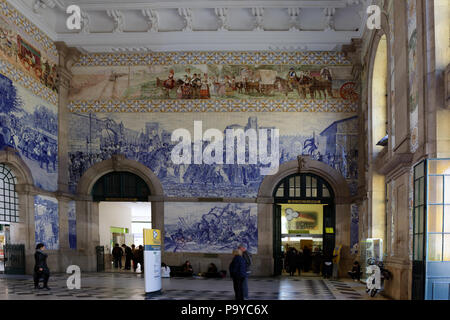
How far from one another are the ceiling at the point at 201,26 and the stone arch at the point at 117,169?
4.84 m

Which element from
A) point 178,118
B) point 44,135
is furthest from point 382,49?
point 44,135

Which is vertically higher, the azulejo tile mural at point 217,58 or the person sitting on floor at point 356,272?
the azulejo tile mural at point 217,58

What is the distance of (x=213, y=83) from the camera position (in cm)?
2162

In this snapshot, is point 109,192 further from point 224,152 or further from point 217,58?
point 217,58

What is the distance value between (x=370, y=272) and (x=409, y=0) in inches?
298

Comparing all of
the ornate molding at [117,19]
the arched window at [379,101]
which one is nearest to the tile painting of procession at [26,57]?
the ornate molding at [117,19]

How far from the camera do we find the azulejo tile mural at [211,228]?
20.9m

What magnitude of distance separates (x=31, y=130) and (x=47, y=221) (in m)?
3.66

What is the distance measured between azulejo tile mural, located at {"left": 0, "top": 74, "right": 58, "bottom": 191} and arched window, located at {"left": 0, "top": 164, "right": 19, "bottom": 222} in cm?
79

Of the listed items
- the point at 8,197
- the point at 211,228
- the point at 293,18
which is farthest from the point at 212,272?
the point at 293,18

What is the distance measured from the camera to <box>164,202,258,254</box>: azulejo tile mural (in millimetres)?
20938

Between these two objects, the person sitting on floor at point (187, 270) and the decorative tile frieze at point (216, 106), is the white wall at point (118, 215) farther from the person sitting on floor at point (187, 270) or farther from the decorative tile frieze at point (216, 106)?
the person sitting on floor at point (187, 270)

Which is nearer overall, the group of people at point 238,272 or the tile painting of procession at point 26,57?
the group of people at point 238,272

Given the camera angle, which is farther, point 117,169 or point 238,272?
point 117,169
